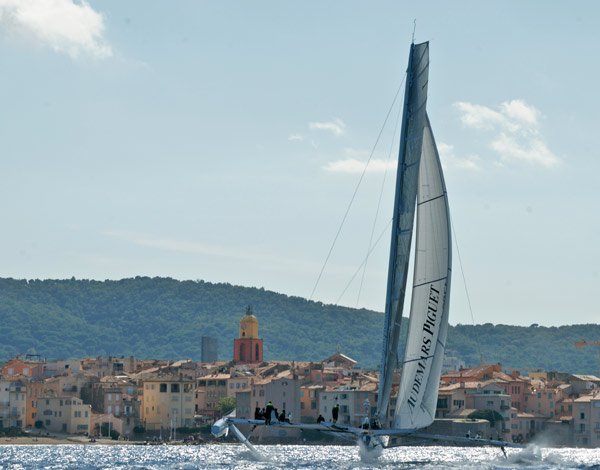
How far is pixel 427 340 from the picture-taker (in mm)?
51062

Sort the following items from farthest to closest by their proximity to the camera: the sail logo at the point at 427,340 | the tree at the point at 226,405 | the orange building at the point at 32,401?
1. the tree at the point at 226,405
2. the orange building at the point at 32,401
3. the sail logo at the point at 427,340

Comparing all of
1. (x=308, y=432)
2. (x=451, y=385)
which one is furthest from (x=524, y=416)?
(x=308, y=432)

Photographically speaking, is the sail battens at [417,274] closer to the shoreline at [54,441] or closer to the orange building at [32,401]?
the shoreline at [54,441]

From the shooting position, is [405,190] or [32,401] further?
[32,401]

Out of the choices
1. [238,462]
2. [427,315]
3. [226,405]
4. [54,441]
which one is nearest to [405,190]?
[427,315]

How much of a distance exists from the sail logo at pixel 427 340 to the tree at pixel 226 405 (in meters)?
89.1

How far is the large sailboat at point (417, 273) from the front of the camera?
51.1 meters

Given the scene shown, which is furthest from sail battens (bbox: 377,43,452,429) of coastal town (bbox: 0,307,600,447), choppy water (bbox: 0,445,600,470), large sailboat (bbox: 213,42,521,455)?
coastal town (bbox: 0,307,600,447)

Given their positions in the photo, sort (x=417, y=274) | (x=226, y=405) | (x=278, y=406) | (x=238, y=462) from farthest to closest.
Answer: (x=226, y=405), (x=278, y=406), (x=238, y=462), (x=417, y=274)

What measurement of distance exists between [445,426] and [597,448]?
55.7 ft

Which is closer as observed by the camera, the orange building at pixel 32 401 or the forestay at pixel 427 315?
the forestay at pixel 427 315

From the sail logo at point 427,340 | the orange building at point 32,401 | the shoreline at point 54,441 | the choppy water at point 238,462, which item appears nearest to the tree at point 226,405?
the orange building at point 32,401

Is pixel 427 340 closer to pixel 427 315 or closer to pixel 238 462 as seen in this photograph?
pixel 427 315

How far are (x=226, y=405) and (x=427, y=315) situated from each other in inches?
3592
